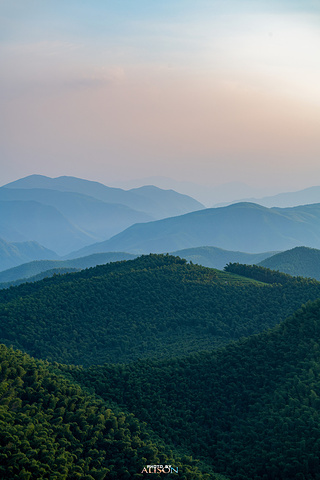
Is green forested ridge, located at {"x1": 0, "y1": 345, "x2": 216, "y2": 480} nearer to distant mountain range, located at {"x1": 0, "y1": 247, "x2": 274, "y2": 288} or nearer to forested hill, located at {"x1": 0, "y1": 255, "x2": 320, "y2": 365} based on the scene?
forested hill, located at {"x1": 0, "y1": 255, "x2": 320, "y2": 365}

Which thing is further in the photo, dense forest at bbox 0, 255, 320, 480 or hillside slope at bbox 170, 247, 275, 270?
hillside slope at bbox 170, 247, 275, 270

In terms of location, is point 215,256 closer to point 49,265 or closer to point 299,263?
point 49,265

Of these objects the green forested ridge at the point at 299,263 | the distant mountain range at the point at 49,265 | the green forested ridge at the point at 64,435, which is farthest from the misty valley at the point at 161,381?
the distant mountain range at the point at 49,265

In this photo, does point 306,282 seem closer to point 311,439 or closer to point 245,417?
point 245,417

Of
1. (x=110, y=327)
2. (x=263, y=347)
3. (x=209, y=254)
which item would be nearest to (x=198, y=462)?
(x=263, y=347)

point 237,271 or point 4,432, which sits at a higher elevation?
point 237,271

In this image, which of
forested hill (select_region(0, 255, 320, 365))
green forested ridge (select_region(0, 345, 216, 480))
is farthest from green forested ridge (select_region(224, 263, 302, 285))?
green forested ridge (select_region(0, 345, 216, 480))

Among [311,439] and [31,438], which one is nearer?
[31,438]
